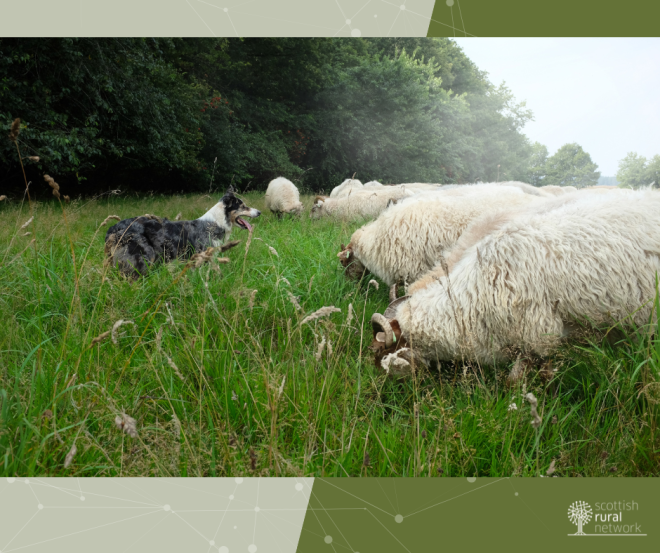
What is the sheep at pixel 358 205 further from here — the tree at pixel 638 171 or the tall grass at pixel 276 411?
the tall grass at pixel 276 411

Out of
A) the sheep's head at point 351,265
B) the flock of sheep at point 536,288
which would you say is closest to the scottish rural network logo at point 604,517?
the flock of sheep at point 536,288

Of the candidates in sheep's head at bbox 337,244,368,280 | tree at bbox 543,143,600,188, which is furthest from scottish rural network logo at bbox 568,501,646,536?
tree at bbox 543,143,600,188

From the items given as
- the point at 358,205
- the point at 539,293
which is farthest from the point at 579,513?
the point at 358,205

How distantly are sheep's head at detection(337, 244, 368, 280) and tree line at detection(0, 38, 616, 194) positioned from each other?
102 inches

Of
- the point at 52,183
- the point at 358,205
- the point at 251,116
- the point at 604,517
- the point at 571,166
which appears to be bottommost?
the point at 604,517

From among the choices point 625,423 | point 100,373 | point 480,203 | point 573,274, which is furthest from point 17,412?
point 480,203

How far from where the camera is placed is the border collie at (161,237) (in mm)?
4355

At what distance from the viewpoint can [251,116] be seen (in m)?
9.59

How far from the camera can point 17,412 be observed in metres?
1.66

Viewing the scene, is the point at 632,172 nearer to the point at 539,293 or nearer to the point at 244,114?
the point at 539,293

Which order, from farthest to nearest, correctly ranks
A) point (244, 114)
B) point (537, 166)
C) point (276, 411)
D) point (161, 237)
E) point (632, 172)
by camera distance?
point (244, 114) < point (537, 166) < point (161, 237) < point (632, 172) < point (276, 411)

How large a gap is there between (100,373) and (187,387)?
495mm

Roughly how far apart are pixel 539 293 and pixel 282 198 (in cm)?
867

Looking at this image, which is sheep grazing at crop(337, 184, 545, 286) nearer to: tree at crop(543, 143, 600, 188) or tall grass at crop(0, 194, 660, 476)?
tall grass at crop(0, 194, 660, 476)
